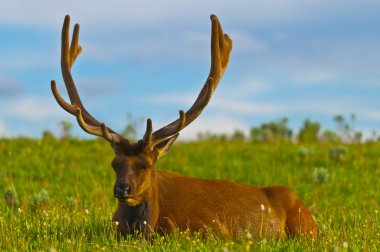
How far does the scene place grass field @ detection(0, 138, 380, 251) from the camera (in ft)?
25.6

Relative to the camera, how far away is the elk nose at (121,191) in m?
7.23

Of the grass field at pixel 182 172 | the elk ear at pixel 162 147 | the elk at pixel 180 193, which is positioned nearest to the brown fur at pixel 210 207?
the elk at pixel 180 193

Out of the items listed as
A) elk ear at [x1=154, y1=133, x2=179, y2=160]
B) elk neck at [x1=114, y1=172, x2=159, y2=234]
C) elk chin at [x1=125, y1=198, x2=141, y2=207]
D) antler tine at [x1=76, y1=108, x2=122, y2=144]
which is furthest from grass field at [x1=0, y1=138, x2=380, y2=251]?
antler tine at [x1=76, y1=108, x2=122, y2=144]

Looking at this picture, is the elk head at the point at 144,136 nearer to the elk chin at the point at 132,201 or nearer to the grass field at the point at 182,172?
the elk chin at the point at 132,201

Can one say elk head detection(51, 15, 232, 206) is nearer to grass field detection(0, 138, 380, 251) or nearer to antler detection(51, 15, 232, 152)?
antler detection(51, 15, 232, 152)

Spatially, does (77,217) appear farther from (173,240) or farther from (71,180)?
(71,180)

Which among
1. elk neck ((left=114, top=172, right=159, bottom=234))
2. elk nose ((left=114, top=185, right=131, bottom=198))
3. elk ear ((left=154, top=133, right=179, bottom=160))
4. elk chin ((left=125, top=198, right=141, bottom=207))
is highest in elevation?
elk ear ((left=154, top=133, right=179, bottom=160))

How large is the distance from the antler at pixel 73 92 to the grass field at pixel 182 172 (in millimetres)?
1189

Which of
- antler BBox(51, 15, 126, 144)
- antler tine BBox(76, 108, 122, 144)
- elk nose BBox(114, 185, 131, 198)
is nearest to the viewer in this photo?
elk nose BBox(114, 185, 131, 198)

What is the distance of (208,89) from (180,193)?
4.35ft

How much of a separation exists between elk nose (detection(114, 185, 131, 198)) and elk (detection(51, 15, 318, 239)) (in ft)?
0.03

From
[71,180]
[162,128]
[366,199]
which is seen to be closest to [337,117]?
[366,199]

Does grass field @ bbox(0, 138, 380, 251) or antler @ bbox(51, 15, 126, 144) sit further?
antler @ bbox(51, 15, 126, 144)

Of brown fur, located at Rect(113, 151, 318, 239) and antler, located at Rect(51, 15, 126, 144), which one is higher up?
antler, located at Rect(51, 15, 126, 144)
